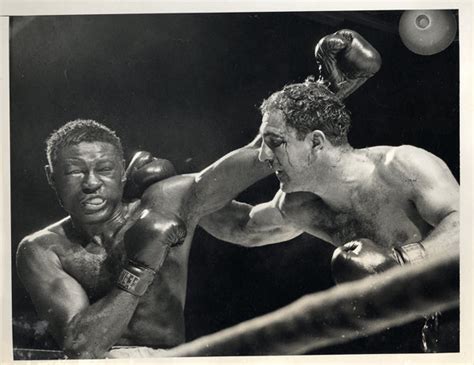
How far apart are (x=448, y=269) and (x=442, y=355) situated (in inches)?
11.6

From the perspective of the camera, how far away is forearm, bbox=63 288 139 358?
2.50 m

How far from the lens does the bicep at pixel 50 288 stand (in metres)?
2.51

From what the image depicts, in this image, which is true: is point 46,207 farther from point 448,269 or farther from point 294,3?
point 448,269

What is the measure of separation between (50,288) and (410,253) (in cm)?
119

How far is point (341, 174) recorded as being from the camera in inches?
101

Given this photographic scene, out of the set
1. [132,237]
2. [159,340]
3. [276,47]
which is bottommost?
[159,340]

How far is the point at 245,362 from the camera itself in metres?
2.56

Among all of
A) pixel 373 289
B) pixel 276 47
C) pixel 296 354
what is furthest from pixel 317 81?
pixel 296 354

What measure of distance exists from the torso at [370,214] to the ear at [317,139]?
162 millimetres

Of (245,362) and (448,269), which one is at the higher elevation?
(448,269)

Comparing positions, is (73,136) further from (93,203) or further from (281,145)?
(281,145)

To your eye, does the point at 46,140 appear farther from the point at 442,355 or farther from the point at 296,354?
the point at 442,355

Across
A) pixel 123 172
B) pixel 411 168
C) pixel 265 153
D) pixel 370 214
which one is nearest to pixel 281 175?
pixel 265 153

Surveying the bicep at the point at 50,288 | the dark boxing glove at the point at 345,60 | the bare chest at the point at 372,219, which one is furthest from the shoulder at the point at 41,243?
the dark boxing glove at the point at 345,60
